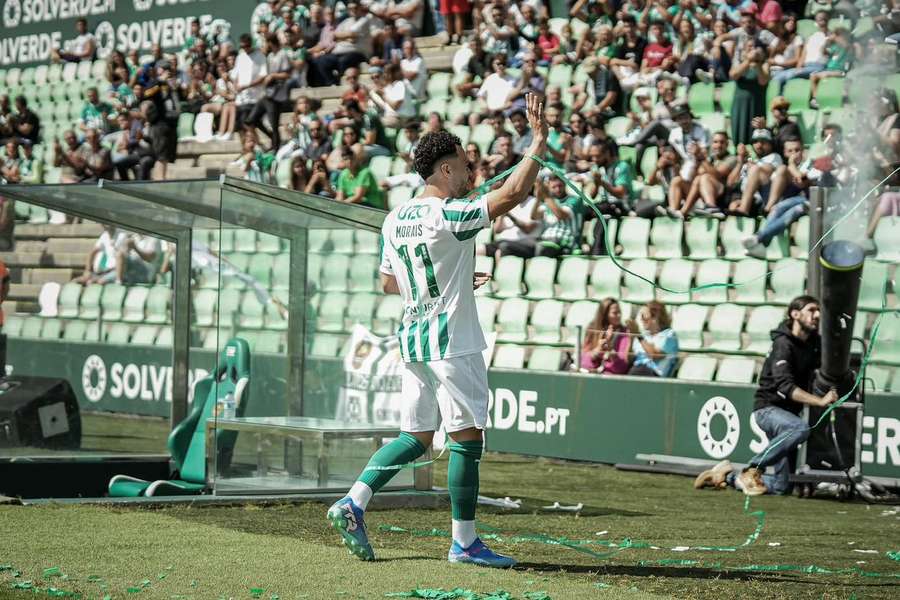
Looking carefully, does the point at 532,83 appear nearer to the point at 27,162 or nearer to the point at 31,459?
the point at 31,459

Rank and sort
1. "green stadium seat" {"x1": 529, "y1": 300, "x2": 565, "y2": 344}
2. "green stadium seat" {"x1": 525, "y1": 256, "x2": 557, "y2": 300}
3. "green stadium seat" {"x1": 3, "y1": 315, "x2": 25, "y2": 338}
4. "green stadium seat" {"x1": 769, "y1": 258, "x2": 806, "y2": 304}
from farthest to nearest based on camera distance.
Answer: "green stadium seat" {"x1": 525, "y1": 256, "x2": 557, "y2": 300} < "green stadium seat" {"x1": 529, "y1": 300, "x2": 565, "y2": 344} < "green stadium seat" {"x1": 769, "y1": 258, "x2": 806, "y2": 304} < "green stadium seat" {"x1": 3, "y1": 315, "x2": 25, "y2": 338}

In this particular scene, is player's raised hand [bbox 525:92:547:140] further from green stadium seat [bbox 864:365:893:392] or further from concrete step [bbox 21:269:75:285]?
green stadium seat [bbox 864:365:893:392]

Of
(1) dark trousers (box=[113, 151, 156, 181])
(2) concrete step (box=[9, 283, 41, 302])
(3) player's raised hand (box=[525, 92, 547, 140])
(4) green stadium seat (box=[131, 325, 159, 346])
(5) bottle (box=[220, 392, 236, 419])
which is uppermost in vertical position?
(1) dark trousers (box=[113, 151, 156, 181])

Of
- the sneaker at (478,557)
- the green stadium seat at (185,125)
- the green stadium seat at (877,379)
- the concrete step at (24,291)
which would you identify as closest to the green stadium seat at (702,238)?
the green stadium seat at (877,379)

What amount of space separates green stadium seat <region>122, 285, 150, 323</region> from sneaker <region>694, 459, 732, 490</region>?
5.35 m

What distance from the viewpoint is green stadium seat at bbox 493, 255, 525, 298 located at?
1708 centimetres

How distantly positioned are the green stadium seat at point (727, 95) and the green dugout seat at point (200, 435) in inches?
351

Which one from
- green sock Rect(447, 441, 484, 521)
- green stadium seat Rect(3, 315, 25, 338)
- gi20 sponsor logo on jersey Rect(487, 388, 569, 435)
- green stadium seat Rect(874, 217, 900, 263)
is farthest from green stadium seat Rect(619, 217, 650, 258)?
green sock Rect(447, 441, 484, 521)

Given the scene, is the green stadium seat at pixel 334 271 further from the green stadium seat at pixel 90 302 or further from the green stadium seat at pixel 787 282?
the green stadium seat at pixel 787 282

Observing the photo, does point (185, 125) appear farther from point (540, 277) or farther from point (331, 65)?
point (540, 277)

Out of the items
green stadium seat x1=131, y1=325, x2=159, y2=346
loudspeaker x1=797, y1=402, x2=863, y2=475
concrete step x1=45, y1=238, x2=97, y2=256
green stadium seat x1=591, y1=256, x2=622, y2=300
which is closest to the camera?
loudspeaker x1=797, y1=402, x2=863, y2=475

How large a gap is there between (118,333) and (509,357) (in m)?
4.52

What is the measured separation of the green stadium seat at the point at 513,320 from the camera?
16.3 m

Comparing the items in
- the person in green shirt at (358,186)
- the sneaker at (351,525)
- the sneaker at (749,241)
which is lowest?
the sneaker at (351,525)
